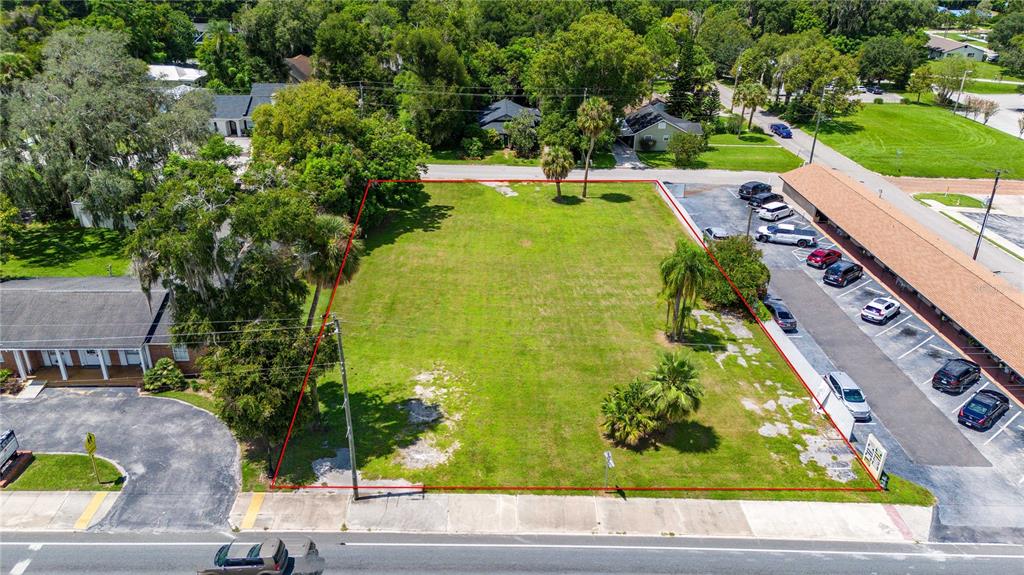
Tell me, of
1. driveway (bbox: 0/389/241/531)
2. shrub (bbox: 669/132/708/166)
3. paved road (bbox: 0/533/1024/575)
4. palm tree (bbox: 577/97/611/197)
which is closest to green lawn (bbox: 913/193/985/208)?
shrub (bbox: 669/132/708/166)

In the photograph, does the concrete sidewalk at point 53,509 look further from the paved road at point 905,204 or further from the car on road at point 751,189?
the paved road at point 905,204

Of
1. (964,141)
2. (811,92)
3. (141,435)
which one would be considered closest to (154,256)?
(141,435)

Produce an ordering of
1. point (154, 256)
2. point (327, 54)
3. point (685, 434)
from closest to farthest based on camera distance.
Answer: point (154, 256)
point (685, 434)
point (327, 54)

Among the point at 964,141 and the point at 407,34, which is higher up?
the point at 407,34

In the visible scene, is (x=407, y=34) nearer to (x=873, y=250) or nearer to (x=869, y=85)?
(x=873, y=250)

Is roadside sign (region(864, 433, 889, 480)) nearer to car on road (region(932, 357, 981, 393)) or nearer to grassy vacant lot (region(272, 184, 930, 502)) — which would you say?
grassy vacant lot (region(272, 184, 930, 502))

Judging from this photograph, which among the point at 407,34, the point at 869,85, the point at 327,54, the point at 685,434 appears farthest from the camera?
the point at 869,85

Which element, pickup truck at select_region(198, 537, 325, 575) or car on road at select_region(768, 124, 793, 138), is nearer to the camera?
pickup truck at select_region(198, 537, 325, 575)
